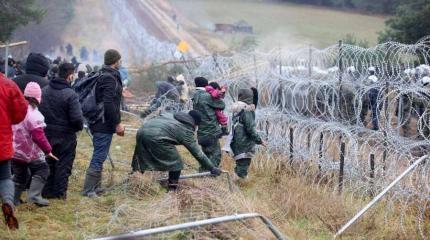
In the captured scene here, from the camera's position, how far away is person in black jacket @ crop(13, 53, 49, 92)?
654 centimetres

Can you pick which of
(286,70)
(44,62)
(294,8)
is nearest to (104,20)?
(294,8)

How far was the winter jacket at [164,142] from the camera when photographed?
620cm

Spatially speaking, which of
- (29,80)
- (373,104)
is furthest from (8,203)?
(373,104)

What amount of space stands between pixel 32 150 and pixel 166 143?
1.41m

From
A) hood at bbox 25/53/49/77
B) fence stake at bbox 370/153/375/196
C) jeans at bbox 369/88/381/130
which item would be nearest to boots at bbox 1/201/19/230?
hood at bbox 25/53/49/77

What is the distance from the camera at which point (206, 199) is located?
5414mm

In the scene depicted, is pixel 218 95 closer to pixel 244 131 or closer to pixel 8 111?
pixel 244 131

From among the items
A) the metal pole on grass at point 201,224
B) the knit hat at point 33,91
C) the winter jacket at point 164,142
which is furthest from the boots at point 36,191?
the metal pole on grass at point 201,224

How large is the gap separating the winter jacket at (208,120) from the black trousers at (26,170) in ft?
7.81

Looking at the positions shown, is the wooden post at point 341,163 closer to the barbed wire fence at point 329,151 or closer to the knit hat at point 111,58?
the barbed wire fence at point 329,151

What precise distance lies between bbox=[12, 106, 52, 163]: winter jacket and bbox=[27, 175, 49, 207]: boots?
21cm

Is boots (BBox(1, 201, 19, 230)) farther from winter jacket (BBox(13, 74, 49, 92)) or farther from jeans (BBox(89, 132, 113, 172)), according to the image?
winter jacket (BBox(13, 74, 49, 92))

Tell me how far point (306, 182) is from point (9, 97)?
4.07 meters

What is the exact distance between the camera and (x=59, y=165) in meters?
6.04
